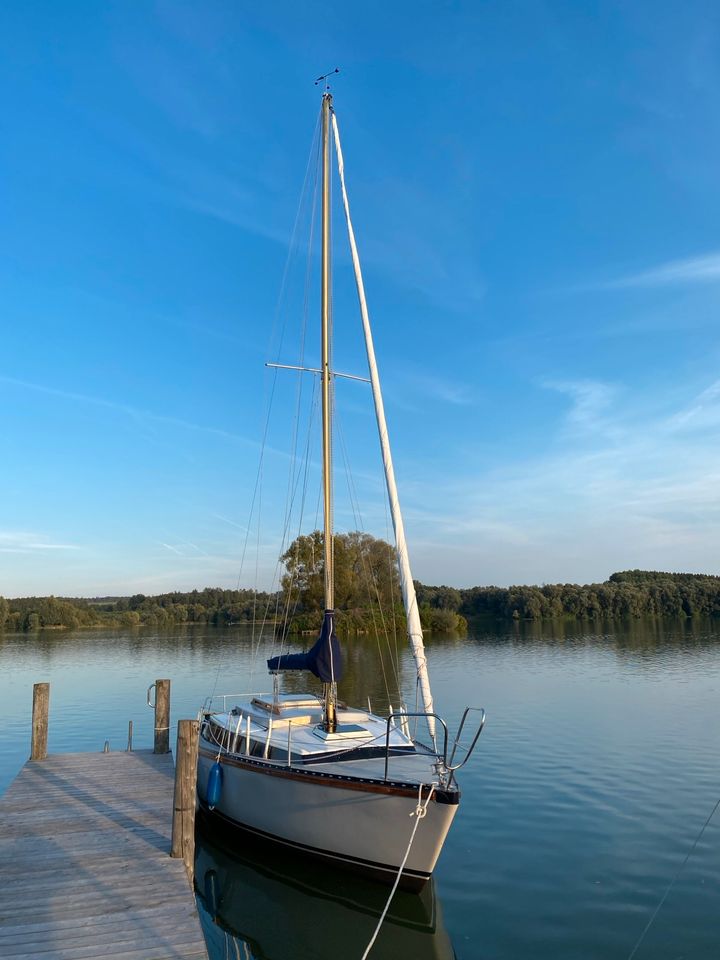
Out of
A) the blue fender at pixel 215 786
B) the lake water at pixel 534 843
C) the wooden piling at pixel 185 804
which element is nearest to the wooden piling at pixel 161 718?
the blue fender at pixel 215 786

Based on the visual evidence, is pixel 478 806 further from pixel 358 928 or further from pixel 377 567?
pixel 377 567

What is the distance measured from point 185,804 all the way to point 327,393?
8.58 metres

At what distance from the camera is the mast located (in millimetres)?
12898

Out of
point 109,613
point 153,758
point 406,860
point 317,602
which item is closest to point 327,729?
point 406,860

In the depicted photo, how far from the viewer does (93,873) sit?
8.63 meters

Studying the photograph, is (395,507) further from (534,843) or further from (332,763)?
(534,843)

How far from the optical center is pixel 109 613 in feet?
356

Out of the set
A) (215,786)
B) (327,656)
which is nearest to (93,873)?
(215,786)

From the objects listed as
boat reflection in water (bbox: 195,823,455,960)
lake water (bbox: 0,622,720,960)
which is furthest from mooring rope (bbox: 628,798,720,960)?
boat reflection in water (bbox: 195,823,455,960)

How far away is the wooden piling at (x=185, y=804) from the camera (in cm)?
927

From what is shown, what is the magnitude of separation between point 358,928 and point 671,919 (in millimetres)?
4513

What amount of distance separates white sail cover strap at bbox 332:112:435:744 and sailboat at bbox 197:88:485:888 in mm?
23

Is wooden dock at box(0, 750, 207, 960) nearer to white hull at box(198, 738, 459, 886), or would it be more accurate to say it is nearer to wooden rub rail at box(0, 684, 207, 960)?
wooden rub rail at box(0, 684, 207, 960)

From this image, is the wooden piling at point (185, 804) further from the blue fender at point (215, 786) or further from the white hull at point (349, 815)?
the blue fender at point (215, 786)
